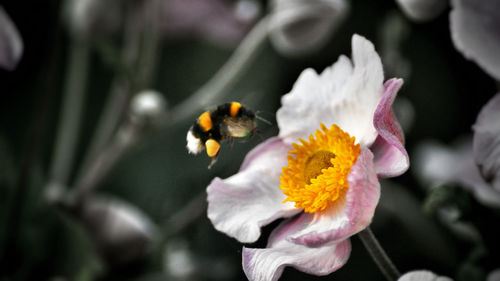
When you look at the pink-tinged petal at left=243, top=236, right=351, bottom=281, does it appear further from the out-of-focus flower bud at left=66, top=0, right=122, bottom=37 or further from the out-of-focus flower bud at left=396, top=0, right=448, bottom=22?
the out-of-focus flower bud at left=66, top=0, right=122, bottom=37

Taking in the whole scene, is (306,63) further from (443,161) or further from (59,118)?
(59,118)

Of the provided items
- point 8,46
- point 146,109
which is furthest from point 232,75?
point 8,46

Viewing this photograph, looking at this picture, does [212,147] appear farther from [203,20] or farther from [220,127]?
[203,20]

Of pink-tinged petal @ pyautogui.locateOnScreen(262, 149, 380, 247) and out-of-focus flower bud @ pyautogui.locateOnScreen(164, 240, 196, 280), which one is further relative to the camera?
out-of-focus flower bud @ pyautogui.locateOnScreen(164, 240, 196, 280)

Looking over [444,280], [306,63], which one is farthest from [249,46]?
[444,280]

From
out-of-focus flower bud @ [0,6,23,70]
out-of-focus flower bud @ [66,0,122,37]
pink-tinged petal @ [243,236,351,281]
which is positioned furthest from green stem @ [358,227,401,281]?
out-of-focus flower bud @ [66,0,122,37]

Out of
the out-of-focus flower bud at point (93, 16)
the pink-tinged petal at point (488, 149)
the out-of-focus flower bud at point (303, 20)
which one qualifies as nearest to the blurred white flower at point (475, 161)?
the pink-tinged petal at point (488, 149)
